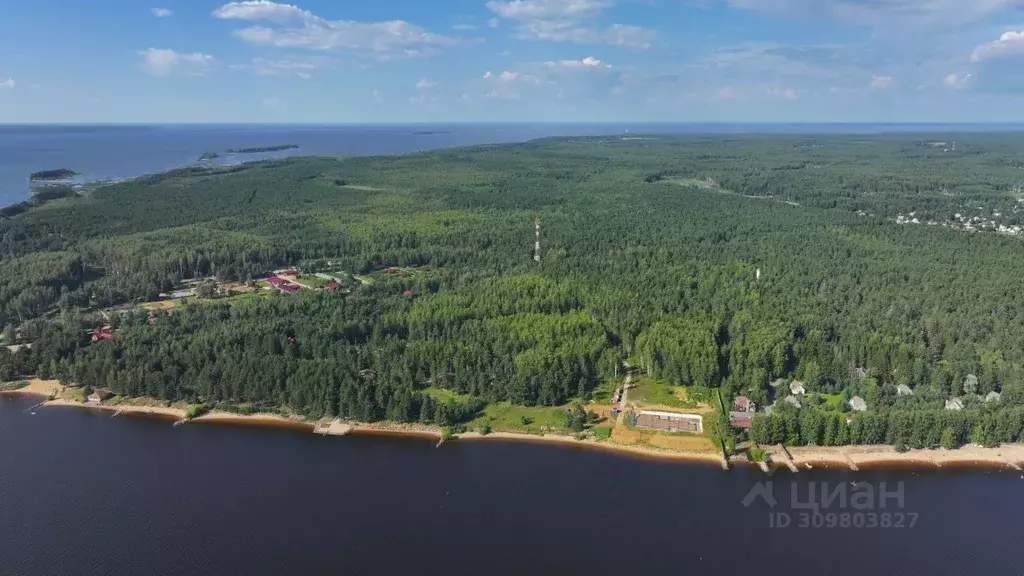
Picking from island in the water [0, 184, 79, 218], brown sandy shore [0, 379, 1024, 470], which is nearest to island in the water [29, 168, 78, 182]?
island in the water [0, 184, 79, 218]

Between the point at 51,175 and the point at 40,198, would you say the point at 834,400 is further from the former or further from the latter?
the point at 51,175

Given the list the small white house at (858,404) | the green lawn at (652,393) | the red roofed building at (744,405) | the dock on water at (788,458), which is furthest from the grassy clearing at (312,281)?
the small white house at (858,404)

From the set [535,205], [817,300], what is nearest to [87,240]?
[535,205]

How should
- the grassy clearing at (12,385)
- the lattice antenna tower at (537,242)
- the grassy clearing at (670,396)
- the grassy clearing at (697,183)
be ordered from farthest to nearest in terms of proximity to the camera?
the grassy clearing at (697,183) → the lattice antenna tower at (537,242) → the grassy clearing at (12,385) → the grassy clearing at (670,396)

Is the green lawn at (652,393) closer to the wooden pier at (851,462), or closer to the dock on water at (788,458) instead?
the dock on water at (788,458)

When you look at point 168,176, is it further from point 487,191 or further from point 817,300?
point 817,300

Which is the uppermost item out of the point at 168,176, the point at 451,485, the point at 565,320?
the point at 168,176

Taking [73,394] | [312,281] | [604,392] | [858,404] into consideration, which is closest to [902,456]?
[858,404]
